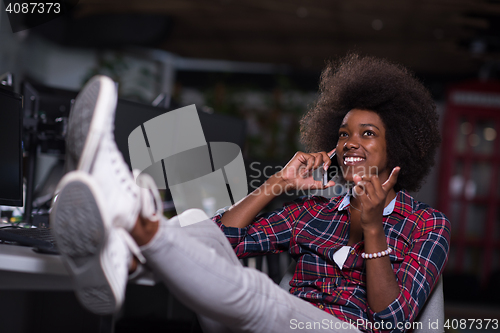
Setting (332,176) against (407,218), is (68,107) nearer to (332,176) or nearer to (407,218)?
(332,176)

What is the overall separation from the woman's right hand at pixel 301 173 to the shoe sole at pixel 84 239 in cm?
73

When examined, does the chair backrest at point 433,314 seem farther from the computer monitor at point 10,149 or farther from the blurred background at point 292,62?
the blurred background at point 292,62

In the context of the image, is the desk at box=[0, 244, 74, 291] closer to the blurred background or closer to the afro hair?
the afro hair

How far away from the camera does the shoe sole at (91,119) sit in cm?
80

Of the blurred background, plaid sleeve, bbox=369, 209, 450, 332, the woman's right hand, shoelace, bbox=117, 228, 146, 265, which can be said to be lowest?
plaid sleeve, bbox=369, 209, 450, 332

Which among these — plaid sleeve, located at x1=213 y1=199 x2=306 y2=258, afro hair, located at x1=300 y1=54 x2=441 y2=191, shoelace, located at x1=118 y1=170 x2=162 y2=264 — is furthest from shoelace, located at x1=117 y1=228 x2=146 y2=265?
afro hair, located at x1=300 y1=54 x2=441 y2=191

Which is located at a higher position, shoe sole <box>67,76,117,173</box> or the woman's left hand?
shoe sole <box>67,76,117,173</box>

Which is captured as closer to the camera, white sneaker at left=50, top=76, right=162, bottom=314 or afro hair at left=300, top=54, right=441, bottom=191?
white sneaker at left=50, top=76, right=162, bottom=314

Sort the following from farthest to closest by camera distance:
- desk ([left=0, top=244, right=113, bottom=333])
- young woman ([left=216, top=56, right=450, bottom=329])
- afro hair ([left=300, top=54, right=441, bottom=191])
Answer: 1. desk ([left=0, top=244, right=113, bottom=333])
2. afro hair ([left=300, top=54, right=441, bottom=191])
3. young woman ([left=216, top=56, right=450, bottom=329])

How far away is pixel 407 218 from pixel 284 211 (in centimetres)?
41

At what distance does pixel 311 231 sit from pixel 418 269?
1.20ft

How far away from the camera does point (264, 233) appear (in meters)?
1.37

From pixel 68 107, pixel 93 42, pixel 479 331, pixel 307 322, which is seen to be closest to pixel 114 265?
pixel 307 322

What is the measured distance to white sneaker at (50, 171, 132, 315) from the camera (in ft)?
2.45
